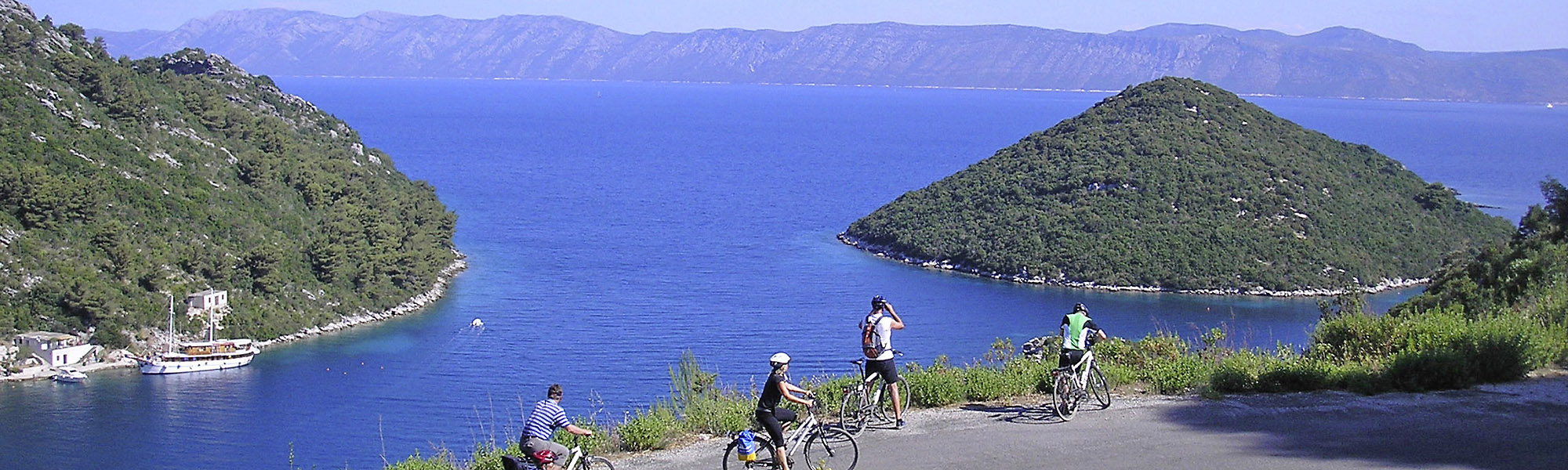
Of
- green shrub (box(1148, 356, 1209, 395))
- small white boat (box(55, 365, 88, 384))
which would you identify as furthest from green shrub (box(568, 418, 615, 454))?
small white boat (box(55, 365, 88, 384))

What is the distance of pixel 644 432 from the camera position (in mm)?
11164

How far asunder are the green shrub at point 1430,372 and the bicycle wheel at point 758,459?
6397mm

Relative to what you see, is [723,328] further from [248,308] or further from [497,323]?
[248,308]

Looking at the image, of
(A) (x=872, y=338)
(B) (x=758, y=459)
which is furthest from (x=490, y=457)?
(A) (x=872, y=338)

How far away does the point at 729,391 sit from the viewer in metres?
12.5

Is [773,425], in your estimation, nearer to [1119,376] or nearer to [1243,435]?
[1243,435]

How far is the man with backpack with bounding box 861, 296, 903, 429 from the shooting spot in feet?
36.9

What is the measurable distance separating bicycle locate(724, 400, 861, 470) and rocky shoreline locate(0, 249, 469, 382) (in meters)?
35.7

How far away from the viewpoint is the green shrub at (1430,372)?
12.7 meters

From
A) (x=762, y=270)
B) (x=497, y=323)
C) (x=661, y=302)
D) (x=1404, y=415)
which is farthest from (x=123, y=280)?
(x=1404, y=415)

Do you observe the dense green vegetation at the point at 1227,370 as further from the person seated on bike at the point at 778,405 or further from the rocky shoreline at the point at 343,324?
the rocky shoreline at the point at 343,324

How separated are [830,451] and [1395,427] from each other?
4951mm

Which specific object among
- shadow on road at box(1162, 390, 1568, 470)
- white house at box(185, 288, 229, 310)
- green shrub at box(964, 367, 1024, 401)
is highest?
white house at box(185, 288, 229, 310)

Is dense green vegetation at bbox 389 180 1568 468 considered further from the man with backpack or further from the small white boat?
the small white boat
